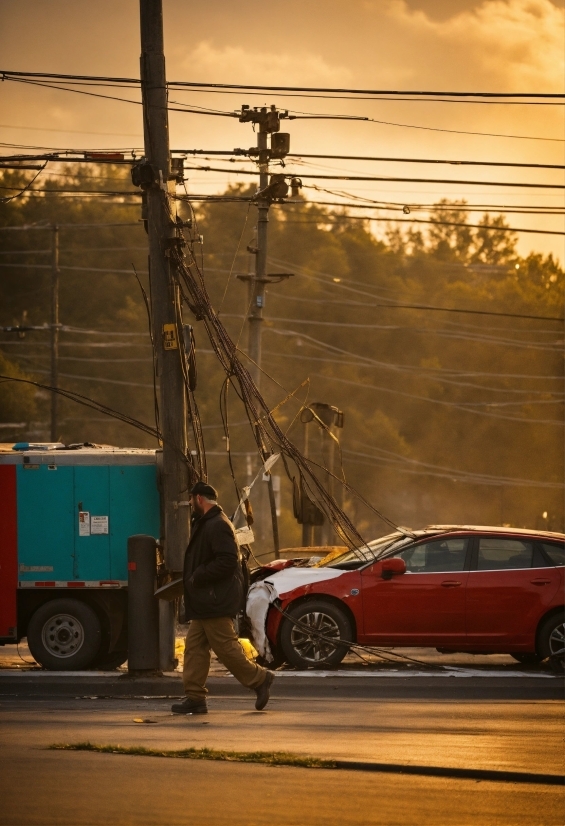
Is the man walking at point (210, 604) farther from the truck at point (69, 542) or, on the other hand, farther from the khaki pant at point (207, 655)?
the truck at point (69, 542)

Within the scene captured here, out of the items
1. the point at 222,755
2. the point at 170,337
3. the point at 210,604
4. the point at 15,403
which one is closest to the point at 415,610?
the point at 170,337

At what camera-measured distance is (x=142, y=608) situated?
12539 millimetres

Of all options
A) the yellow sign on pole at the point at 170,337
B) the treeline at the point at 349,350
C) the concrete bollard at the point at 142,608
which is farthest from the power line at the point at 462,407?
the concrete bollard at the point at 142,608

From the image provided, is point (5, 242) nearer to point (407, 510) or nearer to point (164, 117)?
point (407, 510)

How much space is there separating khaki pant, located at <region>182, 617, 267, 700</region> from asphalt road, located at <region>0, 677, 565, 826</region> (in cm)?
28

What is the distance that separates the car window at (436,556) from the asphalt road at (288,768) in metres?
2.28

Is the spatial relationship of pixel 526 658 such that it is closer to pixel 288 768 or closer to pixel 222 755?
pixel 222 755

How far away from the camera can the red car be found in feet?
44.4

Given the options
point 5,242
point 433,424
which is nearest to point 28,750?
point 5,242

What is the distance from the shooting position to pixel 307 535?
24.6m

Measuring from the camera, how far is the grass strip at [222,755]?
7496mm

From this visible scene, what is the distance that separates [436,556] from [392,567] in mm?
614

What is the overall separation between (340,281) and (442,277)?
904 centimetres

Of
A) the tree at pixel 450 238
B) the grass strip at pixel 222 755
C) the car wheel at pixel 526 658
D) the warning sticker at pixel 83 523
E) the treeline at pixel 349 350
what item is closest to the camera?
the grass strip at pixel 222 755
